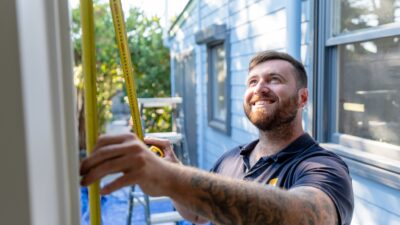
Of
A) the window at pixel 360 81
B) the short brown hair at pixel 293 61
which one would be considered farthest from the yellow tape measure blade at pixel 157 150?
the window at pixel 360 81

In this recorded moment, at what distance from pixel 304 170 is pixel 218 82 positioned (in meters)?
3.94

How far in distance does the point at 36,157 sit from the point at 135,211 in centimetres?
493

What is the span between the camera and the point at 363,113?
78.0 inches

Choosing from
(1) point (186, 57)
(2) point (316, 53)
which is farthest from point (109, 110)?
(2) point (316, 53)

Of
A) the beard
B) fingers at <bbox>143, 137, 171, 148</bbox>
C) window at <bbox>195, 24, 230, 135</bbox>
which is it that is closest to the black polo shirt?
the beard

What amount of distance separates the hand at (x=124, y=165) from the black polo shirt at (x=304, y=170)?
0.64m

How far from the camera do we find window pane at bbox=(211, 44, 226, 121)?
493cm

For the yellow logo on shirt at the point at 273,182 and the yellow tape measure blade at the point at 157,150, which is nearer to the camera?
the yellow tape measure blade at the point at 157,150

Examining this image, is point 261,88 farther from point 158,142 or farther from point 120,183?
point 120,183

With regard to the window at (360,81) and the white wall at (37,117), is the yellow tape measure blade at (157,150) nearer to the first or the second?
the white wall at (37,117)

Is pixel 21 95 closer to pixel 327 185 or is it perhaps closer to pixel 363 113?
pixel 327 185

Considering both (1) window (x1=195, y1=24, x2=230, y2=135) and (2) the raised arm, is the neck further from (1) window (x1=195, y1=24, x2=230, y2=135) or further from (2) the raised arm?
(1) window (x1=195, y1=24, x2=230, y2=135)

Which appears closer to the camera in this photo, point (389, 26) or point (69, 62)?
point (69, 62)

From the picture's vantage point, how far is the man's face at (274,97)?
5.29ft
